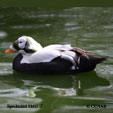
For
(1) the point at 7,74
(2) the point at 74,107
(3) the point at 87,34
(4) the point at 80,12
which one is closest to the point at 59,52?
(1) the point at 7,74

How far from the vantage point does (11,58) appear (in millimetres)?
7750

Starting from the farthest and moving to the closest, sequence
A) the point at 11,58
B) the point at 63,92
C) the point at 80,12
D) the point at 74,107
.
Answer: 1. the point at 80,12
2. the point at 11,58
3. the point at 63,92
4. the point at 74,107

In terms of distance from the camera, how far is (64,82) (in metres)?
6.52

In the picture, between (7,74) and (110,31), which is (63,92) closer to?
(7,74)

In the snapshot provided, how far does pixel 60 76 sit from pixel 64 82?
310 mm

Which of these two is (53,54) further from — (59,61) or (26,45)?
(26,45)

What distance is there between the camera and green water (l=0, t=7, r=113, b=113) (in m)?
5.45

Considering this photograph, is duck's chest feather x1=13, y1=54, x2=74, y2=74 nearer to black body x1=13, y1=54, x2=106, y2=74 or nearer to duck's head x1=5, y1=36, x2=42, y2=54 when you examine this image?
black body x1=13, y1=54, x2=106, y2=74

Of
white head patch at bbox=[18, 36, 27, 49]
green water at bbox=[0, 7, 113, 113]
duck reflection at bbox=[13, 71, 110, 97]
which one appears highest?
white head patch at bbox=[18, 36, 27, 49]

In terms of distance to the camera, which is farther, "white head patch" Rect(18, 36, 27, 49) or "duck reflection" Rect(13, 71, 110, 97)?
"white head patch" Rect(18, 36, 27, 49)

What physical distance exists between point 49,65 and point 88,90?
0.98 metres

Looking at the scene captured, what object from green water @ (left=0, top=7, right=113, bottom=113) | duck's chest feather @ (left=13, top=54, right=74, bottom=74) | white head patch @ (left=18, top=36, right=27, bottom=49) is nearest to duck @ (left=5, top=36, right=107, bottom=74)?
duck's chest feather @ (left=13, top=54, right=74, bottom=74)

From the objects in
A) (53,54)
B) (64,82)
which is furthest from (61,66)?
(64,82)

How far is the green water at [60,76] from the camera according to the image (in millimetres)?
5453
